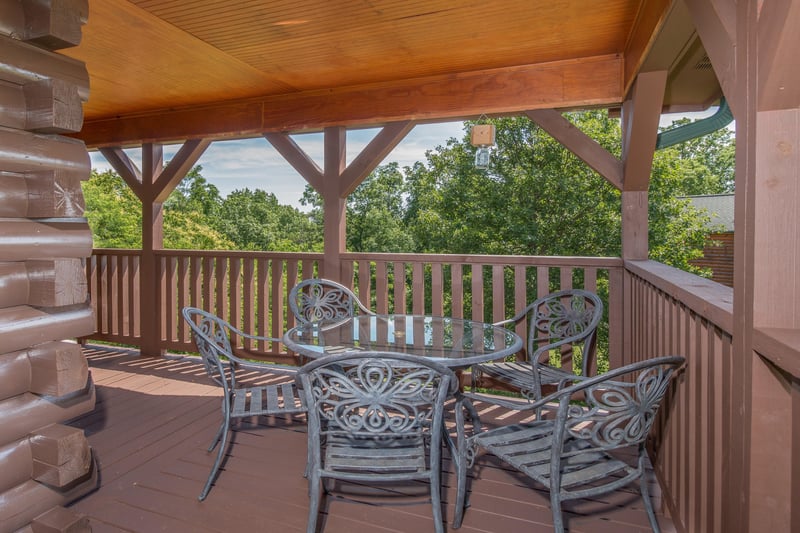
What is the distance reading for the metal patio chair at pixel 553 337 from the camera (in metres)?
2.73

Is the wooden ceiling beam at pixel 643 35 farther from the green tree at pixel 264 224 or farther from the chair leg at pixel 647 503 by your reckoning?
the green tree at pixel 264 224

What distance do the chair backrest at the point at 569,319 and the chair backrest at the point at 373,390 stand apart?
57.1 inches

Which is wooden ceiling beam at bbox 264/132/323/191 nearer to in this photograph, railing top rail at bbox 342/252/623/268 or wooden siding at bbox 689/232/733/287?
railing top rail at bbox 342/252/623/268

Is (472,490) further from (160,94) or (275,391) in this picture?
(160,94)

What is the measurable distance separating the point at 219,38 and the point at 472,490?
2.99m

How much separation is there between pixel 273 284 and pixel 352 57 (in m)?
2.13

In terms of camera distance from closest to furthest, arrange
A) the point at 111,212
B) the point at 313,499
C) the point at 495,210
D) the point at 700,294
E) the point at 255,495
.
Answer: the point at 700,294
the point at 313,499
the point at 255,495
the point at 111,212
the point at 495,210

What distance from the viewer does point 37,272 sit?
71.2 inches

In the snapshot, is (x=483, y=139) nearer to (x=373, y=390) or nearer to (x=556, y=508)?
(x=373, y=390)

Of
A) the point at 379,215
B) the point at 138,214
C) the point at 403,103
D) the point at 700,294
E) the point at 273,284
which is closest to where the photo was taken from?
the point at 700,294

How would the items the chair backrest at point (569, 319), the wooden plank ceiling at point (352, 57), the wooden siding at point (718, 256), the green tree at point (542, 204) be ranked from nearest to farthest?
the wooden plank ceiling at point (352, 57), the chair backrest at point (569, 319), the green tree at point (542, 204), the wooden siding at point (718, 256)

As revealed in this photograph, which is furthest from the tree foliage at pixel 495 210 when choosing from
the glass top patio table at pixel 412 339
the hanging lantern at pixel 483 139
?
the glass top patio table at pixel 412 339

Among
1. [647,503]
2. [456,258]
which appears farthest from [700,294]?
[456,258]

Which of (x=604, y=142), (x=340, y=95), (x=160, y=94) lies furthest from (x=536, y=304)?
(x=604, y=142)
